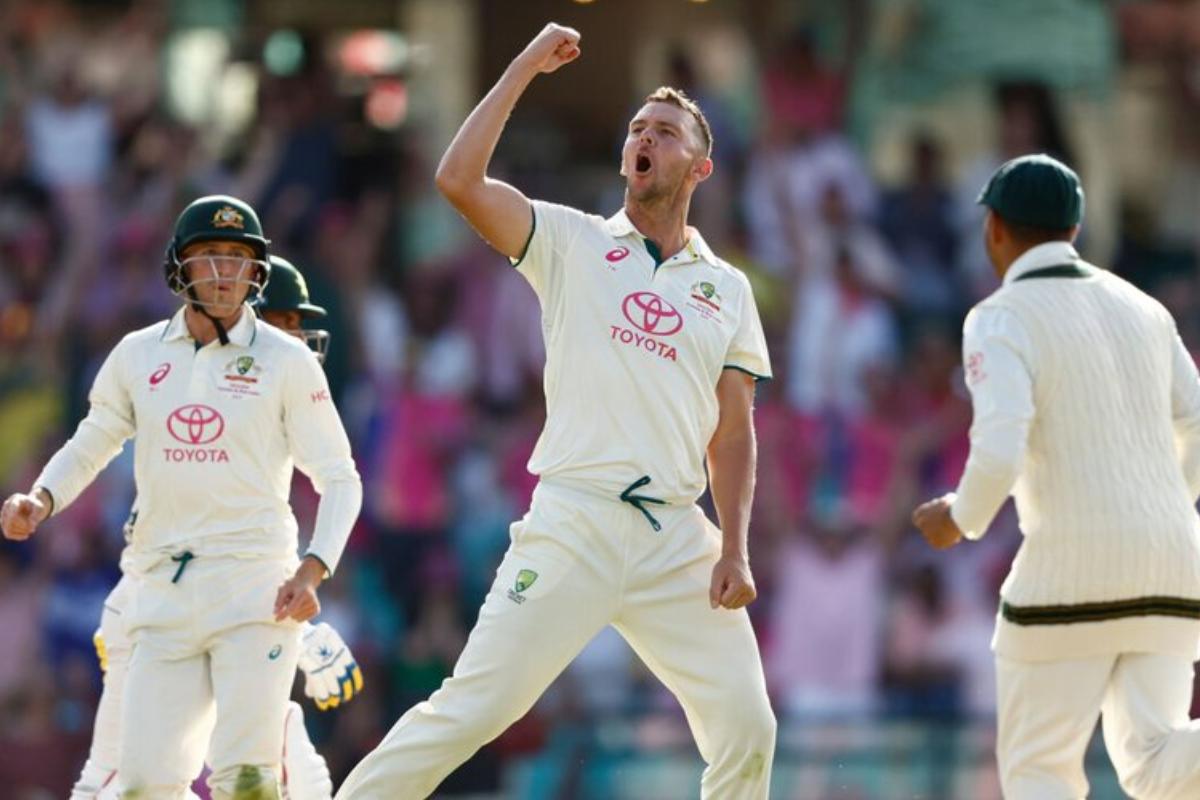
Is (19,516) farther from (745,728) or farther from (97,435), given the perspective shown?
(745,728)

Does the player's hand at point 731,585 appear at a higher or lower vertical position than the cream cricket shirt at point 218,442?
lower

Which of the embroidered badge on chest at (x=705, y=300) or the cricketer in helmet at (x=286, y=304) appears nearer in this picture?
the embroidered badge on chest at (x=705, y=300)

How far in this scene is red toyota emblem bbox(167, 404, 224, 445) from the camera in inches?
318

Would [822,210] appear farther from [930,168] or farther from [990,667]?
[990,667]

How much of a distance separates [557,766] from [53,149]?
513 centimetres

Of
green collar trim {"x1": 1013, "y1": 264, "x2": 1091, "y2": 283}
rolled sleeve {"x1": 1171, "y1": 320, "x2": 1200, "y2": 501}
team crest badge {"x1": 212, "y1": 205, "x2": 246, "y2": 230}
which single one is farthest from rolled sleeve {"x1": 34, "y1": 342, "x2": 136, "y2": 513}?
rolled sleeve {"x1": 1171, "y1": 320, "x2": 1200, "y2": 501}

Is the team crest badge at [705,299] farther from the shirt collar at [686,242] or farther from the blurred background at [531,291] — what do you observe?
the blurred background at [531,291]

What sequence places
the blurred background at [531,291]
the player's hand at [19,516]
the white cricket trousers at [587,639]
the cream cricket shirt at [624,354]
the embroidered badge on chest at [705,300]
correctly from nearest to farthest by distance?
the white cricket trousers at [587,639] → the cream cricket shirt at [624,354] → the embroidered badge on chest at [705,300] → the player's hand at [19,516] → the blurred background at [531,291]

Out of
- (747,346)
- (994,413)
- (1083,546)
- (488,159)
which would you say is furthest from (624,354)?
(1083,546)

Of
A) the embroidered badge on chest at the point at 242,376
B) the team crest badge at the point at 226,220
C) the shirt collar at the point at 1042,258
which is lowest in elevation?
the embroidered badge on chest at the point at 242,376

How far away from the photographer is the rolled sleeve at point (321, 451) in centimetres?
819

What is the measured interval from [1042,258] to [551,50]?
1609mm

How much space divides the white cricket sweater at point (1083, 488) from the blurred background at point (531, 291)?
5713 millimetres

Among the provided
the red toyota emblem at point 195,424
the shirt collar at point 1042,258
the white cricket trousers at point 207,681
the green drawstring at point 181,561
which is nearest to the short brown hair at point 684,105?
the shirt collar at point 1042,258
